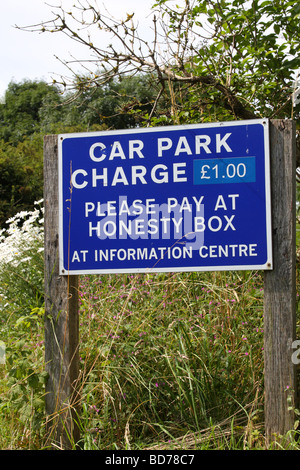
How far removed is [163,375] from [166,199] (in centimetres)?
102

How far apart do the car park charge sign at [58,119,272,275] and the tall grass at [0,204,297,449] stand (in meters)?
0.34

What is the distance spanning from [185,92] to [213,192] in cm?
198

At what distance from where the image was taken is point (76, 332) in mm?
2902

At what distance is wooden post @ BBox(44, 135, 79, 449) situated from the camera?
8.95 feet

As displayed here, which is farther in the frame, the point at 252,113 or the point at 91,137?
the point at 252,113

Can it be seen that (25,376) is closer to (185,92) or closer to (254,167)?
(254,167)

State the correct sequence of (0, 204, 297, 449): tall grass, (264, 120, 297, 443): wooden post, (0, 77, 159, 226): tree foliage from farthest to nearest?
1. (0, 77, 159, 226): tree foliage
2. (0, 204, 297, 449): tall grass
3. (264, 120, 297, 443): wooden post

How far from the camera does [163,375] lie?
3016mm

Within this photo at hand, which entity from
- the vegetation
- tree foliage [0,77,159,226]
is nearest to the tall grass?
the vegetation

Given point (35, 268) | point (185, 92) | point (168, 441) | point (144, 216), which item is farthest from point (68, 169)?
point (35, 268)

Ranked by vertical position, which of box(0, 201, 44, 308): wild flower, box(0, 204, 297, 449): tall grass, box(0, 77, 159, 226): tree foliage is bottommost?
box(0, 204, 297, 449): tall grass

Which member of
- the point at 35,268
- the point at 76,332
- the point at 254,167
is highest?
the point at 254,167

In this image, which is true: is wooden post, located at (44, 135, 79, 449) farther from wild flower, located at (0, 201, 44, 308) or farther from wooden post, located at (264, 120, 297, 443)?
wild flower, located at (0, 201, 44, 308)

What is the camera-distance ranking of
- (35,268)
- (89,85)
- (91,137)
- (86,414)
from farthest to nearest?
(35,268) → (89,85) → (91,137) → (86,414)
